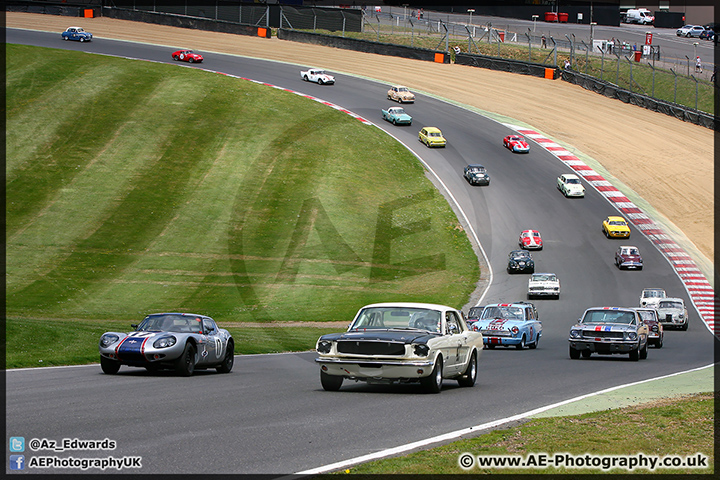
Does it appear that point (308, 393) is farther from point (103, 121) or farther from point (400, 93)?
point (400, 93)

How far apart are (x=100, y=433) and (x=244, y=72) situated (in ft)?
239

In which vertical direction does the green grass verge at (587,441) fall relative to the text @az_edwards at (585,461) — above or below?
below

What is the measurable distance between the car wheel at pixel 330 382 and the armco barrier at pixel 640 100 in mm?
67566

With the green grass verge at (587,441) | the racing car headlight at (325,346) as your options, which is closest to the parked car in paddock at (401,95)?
the racing car headlight at (325,346)

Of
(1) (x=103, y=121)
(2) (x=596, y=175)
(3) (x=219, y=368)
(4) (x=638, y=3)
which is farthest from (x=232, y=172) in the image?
(4) (x=638, y=3)

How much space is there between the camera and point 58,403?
11.8 m

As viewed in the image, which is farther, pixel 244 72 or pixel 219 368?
pixel 244 72

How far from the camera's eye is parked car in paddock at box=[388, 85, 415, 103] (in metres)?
75.6

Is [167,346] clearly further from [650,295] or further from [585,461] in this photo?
[650,295]

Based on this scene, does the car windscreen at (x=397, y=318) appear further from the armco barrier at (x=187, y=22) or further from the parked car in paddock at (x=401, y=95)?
the armco barrier at (x=187, y=22)

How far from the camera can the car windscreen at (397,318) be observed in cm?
1487

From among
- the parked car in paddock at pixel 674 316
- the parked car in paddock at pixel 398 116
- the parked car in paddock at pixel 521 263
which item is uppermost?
the parked car in paddock at pixel 398 116

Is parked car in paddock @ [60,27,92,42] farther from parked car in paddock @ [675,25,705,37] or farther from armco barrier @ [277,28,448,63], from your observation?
parked car in paddock @ [675,25,705,37]

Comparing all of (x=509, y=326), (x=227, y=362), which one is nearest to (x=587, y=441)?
(x=227, y=362)
